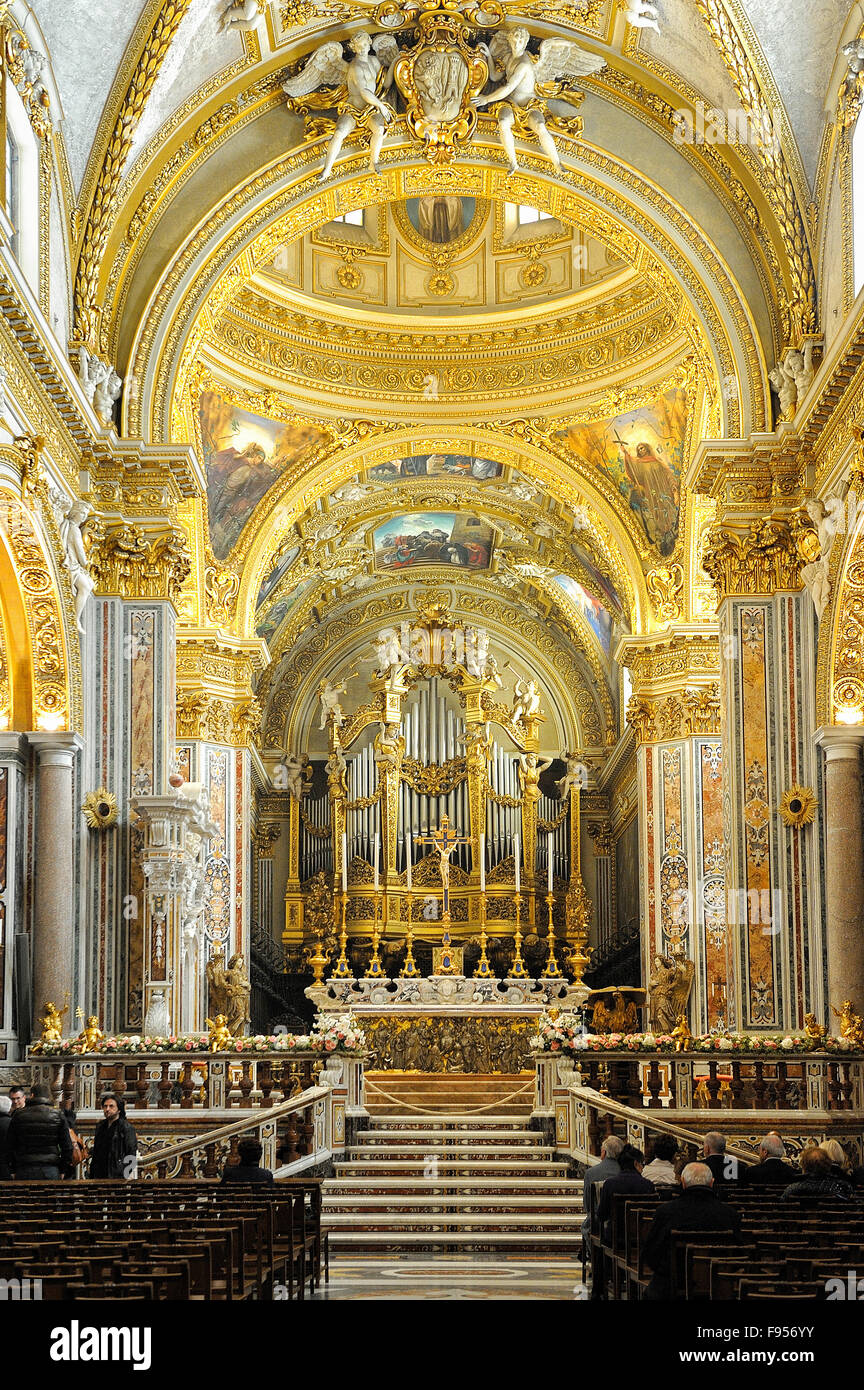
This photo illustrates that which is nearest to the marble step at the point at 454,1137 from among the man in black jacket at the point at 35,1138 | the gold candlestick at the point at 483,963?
the man in black jacket at the point at 35,1138

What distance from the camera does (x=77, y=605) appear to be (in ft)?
62.0

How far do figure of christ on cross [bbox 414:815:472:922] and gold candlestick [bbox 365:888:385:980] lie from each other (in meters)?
1.24

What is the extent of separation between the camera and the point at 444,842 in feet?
105

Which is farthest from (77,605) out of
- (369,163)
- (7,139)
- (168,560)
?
(369,163)

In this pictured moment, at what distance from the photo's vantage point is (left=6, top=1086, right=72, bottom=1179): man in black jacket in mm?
11969

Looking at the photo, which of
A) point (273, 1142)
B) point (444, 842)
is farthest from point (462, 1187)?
point (444, 842)

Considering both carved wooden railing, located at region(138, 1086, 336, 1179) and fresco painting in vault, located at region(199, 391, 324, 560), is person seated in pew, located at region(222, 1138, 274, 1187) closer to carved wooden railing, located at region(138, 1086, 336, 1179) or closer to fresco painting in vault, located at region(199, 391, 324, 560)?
carved wooden railing, located at region(138, 1086, 336, 1179)

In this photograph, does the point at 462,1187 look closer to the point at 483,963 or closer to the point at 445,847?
the point at 483,963

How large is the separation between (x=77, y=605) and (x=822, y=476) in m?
8.03

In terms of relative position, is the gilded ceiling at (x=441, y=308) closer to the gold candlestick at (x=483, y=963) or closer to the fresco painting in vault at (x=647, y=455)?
the fresco painting in vault at (x=647, y=455)

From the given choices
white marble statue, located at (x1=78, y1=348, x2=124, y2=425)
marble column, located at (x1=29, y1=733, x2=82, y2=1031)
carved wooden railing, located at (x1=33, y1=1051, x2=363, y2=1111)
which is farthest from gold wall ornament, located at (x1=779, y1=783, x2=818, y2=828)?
white marble statue, located at (x1=78, y1=348, x2=124, y2=425)

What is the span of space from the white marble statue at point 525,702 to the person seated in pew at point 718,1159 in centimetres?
2213
